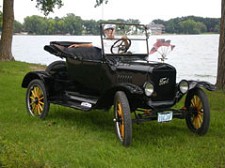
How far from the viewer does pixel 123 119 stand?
18.8ft

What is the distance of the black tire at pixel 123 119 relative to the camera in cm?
566

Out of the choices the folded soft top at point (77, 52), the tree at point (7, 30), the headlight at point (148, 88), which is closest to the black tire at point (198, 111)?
the headlight at point (148, 88)

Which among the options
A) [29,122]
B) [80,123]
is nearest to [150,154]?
[80,123]

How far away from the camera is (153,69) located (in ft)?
19.9

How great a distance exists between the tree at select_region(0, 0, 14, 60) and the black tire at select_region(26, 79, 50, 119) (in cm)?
1086

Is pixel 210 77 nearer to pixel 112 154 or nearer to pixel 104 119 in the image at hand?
pixel 104 119

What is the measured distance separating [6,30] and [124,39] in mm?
12251

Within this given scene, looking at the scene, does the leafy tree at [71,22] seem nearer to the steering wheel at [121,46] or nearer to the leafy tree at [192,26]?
the leafy tree at [192,26]

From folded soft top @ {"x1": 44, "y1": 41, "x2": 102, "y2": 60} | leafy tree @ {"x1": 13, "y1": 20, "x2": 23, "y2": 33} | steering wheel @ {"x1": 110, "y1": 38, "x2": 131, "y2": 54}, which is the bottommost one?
folded soft top @ {"x1": 44, "y1": 41, "x2": 102, "y2": 60}

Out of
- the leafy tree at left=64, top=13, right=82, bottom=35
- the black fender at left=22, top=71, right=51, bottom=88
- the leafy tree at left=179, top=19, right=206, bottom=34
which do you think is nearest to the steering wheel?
the black fender at left=22, top=71, right=51, bottom=88

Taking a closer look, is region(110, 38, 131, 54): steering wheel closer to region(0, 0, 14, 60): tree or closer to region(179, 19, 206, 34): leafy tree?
region(0, 0, 14, 60): tree

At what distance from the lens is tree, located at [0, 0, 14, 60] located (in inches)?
714

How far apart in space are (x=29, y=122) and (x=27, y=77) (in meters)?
1.24

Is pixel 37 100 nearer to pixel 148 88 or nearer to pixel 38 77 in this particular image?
pixel 38 77
